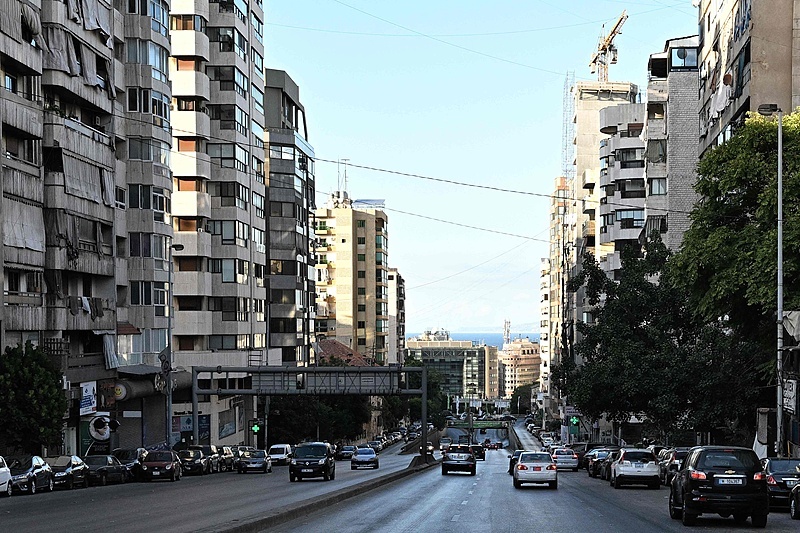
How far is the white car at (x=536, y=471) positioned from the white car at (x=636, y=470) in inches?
108

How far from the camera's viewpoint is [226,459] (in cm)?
6438

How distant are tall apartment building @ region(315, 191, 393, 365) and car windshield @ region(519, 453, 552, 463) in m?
126

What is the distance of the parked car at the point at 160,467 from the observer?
49.9 m

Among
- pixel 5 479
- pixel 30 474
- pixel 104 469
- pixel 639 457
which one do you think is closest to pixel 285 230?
pixel 104 469

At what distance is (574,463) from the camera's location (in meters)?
65.6

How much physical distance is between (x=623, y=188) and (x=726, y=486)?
246 feet

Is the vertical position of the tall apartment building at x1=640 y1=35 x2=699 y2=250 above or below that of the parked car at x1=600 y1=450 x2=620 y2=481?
above

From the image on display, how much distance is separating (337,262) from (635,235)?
85.0m

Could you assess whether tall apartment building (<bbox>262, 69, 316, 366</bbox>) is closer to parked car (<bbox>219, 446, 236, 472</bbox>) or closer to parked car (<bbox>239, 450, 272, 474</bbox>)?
parked car (<bbox>219, 446, 236, 472</bbox>)

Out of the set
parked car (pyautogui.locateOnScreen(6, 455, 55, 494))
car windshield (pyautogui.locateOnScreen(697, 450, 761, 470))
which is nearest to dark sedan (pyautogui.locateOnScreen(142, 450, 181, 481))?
parked car (pyautogui.locateOnScreen(6, 455, 55, 494))

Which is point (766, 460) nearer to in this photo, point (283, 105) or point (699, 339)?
point (699, 339)

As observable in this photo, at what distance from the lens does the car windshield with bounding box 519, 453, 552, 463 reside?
42.7 m

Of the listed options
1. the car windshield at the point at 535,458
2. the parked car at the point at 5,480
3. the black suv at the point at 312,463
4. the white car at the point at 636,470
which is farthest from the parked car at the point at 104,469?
the white car at the point at 636,470

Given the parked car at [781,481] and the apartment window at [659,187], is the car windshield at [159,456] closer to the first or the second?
the parked car at [781,481]
